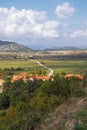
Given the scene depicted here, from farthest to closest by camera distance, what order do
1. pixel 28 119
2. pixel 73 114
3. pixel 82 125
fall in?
pixel 28 119 < pixel 73 114 < pixel 82 125

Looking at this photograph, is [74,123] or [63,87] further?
[63,87]

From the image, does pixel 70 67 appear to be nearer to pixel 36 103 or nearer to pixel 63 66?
pixel 63 66

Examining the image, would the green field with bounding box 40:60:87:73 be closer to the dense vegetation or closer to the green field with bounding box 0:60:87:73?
the green field with bounding box 0:60:87:73

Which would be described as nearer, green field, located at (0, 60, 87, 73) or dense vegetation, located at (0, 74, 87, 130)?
dense vegetation, located at (0, 74, 87, 130)

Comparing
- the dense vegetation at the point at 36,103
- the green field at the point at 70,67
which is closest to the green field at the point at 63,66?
the green field at the point at 70,67

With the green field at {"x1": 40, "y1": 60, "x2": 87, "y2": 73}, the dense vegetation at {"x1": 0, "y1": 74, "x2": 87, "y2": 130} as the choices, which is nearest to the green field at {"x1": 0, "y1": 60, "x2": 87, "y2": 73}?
the green field at {"x1": 40, "y1": 60, "x2": 87, "y2": 73}

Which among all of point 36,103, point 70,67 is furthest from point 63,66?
point 36,103

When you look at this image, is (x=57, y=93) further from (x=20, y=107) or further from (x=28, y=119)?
(x=28, y=119)

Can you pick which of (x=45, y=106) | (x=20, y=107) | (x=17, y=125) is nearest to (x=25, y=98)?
(x=20, y=107)
